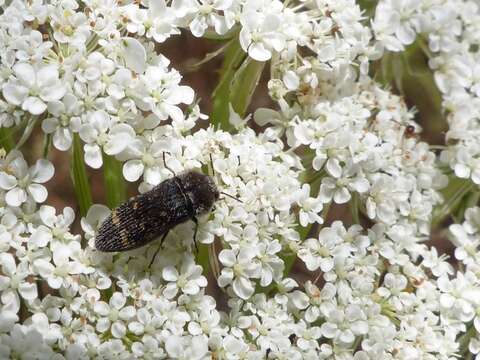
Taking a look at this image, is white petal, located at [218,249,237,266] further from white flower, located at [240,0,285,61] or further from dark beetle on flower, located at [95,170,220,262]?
white flower, located at [240,0,285,61]

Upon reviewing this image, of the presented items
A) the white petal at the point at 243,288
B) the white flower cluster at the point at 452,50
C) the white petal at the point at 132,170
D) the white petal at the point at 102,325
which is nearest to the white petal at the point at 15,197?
the white petal at the point at 132,170

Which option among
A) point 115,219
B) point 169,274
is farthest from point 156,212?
point 169,274

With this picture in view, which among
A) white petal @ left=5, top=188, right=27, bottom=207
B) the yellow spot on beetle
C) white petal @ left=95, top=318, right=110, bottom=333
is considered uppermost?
the yellow spot on beetle

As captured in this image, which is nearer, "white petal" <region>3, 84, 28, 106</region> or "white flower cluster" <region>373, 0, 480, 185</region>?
"white petal" <region>3, 84, 28, 106</region>

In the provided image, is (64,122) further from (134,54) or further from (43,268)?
(43,268)

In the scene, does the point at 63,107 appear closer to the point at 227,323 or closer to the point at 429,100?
the point at 227,323

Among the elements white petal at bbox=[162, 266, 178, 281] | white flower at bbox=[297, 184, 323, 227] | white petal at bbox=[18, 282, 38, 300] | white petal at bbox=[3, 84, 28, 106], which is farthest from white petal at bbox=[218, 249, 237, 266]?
white petal at bbox=[3, 84, 28, 106]
